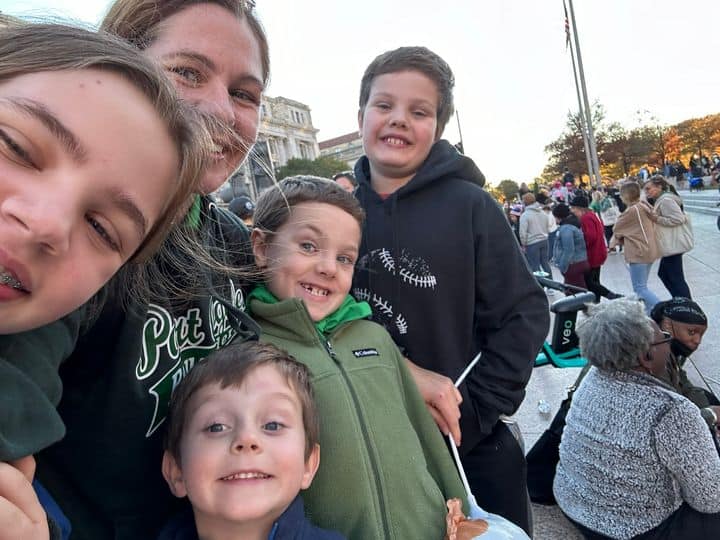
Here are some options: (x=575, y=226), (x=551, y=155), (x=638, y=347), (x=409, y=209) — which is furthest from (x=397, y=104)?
(x=551, y=155)

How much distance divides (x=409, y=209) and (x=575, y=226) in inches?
291

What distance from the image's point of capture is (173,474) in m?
1.24

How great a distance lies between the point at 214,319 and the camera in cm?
141

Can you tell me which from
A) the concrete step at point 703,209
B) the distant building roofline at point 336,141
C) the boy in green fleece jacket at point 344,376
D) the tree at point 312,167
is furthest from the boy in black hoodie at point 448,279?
the distant building roofline at point 336,141

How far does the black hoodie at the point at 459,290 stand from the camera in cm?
195

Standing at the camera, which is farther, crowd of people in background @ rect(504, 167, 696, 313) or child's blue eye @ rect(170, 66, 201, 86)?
crowd of people in background @ rect(504, 167, 696, 313)

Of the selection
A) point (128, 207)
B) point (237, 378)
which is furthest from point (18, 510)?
point (237, 378)

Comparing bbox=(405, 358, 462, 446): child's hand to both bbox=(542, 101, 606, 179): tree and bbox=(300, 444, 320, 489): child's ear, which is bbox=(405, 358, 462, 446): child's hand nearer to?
bbox=(300, 444, 320, 489): child's ear

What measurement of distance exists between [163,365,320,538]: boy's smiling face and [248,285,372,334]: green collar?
37 centimetres

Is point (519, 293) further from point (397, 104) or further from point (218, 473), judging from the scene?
point (218, 473)

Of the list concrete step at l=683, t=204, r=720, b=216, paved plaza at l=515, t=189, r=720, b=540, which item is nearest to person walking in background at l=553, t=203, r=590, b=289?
paved plaza at l=515, t=189, r=720, b=540

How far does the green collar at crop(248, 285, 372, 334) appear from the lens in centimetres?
167

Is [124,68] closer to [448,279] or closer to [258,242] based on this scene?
[258,242]

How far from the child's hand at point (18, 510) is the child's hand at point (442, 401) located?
121 centimetres
